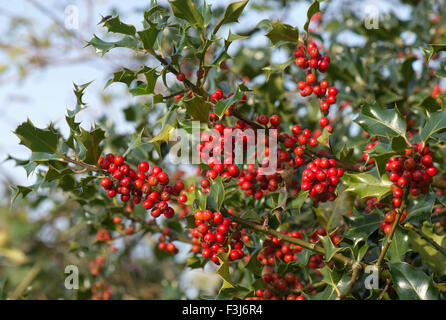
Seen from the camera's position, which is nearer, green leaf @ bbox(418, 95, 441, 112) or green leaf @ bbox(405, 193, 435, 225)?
green leaf @ bbox(405, 193, 435, 225)

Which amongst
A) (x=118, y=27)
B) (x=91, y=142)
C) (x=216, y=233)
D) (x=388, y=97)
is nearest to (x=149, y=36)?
(x=118, y=27)

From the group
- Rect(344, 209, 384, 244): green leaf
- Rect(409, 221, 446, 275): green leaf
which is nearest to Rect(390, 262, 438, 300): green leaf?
Rect(409, 221, 446, 275): green leaf

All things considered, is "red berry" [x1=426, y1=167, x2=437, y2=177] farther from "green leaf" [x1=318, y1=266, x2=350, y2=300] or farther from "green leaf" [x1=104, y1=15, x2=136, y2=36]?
"green leaf" [x1=104, y1=15, x2=136, y2=36]

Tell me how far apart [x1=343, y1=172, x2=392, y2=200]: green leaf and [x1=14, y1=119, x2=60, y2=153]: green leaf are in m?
0.99

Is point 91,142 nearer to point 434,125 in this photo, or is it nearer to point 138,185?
point 138,185

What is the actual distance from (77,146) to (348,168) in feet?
3.19

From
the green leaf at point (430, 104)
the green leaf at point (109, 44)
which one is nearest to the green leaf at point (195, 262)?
the green leaf at point (109, 44)

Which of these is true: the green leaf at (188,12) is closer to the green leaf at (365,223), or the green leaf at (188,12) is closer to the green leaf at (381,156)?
the green leaf at (381,156)

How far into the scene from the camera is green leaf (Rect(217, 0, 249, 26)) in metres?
1.32

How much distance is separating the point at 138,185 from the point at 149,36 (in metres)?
0.48

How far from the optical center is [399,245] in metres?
1.33

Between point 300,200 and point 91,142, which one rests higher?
point 91,142

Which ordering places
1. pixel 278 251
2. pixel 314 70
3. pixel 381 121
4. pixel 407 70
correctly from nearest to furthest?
pixel 381 121
pixel 314 70
pixel 278 251
pixel 407 70

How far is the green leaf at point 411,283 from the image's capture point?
1150mm
